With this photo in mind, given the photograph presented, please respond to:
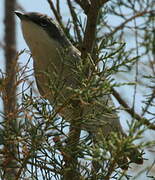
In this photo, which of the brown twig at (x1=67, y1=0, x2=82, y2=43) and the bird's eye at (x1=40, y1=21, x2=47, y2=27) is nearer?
the brown twig at (x1=67, y1=0, x2=82, y2=43)

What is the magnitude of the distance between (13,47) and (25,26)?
2.12 ft

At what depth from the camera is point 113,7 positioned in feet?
13.0

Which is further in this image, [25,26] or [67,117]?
[25,26]

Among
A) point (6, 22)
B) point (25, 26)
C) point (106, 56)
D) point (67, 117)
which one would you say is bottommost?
point (67, 117)

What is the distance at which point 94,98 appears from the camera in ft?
6.76

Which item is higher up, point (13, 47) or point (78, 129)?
point (13, 47)

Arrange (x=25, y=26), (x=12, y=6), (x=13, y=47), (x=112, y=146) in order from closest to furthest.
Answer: (x=112, y=146) < (x=25, y=26) < (x=13, y=47) < (x=12, y=6)

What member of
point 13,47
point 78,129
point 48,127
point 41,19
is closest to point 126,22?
point 41,19

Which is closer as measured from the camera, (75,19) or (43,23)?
(75,19)

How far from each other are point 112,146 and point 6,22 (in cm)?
278

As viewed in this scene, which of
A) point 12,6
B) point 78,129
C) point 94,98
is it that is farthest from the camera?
point 12,6

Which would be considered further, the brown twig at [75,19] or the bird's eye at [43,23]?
the bird's eye at [43,23]

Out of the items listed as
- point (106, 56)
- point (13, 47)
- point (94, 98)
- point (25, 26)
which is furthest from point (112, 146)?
point (13, 47)

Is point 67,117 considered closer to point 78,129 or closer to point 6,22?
point 78,129
